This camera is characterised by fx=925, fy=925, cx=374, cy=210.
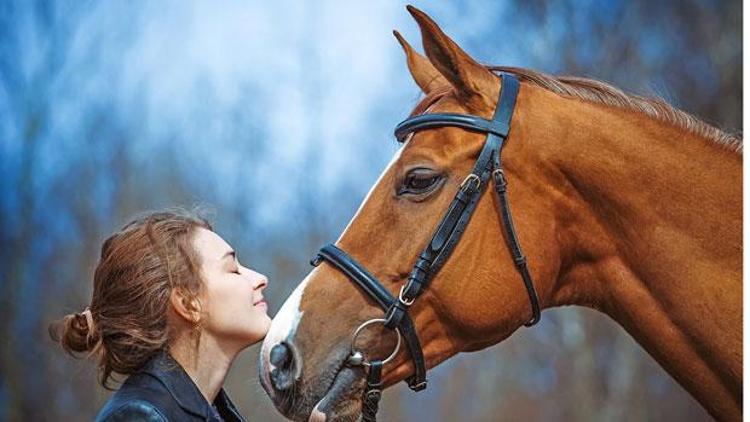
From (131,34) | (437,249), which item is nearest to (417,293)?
(437,249)

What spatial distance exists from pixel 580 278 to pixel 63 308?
1.53 metres

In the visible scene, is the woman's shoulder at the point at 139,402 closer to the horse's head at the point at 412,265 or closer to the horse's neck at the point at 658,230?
the horse's head at the point at 412,265

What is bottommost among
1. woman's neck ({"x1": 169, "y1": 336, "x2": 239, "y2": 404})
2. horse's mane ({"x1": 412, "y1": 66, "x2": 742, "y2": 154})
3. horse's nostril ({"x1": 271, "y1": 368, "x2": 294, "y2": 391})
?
woman's neck ({"x1": 169, "y1": 336, "x2": 239, "y2": 404})

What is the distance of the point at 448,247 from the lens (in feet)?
4.66

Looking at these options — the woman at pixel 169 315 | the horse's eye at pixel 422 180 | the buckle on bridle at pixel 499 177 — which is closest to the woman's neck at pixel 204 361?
the woman at pixel 169 315

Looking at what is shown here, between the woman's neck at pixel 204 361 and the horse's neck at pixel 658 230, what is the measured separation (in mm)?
571

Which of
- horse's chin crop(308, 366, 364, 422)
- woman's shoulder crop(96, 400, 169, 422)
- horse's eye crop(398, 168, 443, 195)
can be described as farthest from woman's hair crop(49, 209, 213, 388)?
horse's eye crop(398, 168, 443, 195)

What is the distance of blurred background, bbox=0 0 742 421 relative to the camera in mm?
2320

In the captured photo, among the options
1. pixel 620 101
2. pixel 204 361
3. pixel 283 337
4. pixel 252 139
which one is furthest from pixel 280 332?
pixel 252 139

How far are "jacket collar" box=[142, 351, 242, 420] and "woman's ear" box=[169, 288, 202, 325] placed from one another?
0.07m

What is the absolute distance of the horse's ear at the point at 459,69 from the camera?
1.42 meters

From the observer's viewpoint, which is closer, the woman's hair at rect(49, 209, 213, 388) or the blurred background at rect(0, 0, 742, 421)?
the woman's hair at rect(49, 209, 213, 388)

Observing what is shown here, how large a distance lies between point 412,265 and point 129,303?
0.43 meters

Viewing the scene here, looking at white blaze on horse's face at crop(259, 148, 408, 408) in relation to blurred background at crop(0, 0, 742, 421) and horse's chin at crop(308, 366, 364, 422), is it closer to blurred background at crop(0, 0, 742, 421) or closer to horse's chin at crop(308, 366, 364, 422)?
horse's chin at crop(308, 366, 364, 422)
